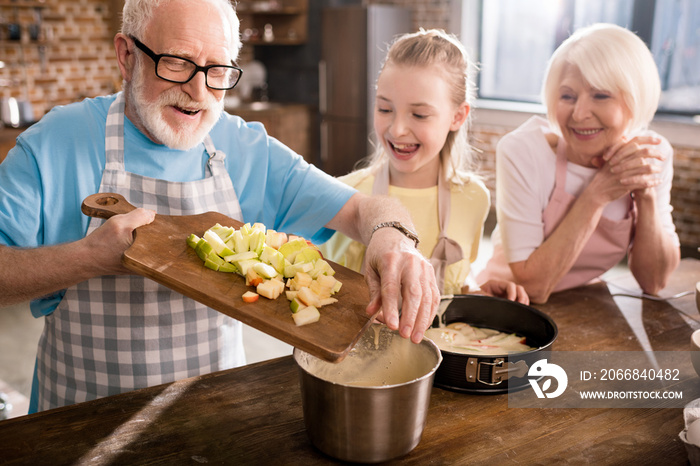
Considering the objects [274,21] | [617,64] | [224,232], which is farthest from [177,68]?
[274,21]

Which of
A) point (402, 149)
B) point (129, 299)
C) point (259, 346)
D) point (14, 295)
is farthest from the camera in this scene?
point (259, 346)

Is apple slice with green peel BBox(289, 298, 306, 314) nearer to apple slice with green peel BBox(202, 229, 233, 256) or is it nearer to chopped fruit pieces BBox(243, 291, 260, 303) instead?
chopped fruit pieces BBox(243, 291, 260, 303)

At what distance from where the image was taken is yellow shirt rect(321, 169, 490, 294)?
189 centimetres

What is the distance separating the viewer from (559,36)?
567 cm

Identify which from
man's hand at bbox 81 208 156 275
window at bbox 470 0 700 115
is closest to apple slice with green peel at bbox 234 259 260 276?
man's hand at bbox 81 208 156 275

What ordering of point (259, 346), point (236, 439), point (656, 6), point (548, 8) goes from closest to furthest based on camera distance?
point (236, 439), point (259, 346), point (656, 6), point (548, 8)

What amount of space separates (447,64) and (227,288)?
110cm

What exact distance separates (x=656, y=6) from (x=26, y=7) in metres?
5.30

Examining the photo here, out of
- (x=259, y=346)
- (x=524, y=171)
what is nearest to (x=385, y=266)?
(x=524, y=171)

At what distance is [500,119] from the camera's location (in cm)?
591

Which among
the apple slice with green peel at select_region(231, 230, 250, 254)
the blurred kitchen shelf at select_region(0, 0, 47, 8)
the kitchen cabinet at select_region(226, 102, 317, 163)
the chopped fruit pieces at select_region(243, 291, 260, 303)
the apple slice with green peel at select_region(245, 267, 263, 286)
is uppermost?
the blurred kitchen shelf at select_region(0, 0, 47, 8)

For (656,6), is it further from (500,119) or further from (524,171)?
(524,171)

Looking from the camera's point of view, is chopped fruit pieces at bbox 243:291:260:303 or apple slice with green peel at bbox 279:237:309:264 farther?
apple slice with green peel at bbox 279:237:309:264

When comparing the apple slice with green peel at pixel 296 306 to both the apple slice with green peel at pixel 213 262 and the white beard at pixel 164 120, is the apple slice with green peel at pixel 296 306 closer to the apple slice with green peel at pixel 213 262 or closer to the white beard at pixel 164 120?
the apple slice with green peel at pixel 213 262
